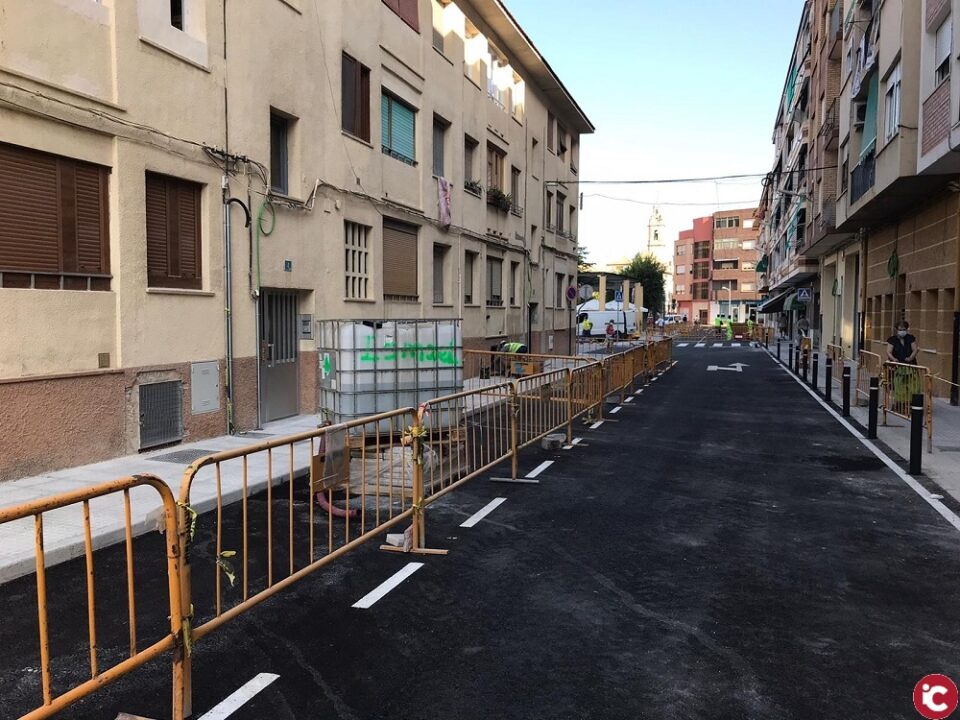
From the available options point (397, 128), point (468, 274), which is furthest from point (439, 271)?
point (397, 128)

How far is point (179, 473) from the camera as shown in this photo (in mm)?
8953

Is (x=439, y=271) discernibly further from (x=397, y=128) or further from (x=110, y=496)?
(x=110, y=496)

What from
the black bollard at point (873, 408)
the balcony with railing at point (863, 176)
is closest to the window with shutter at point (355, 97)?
the black bollard at point (873, 408)

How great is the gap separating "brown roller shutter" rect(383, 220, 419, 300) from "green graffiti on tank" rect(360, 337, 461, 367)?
8.10 m

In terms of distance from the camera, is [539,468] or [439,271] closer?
[539,468]

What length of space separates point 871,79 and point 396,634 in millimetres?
22519

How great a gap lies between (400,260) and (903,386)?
11033mm

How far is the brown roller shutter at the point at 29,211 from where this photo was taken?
8312 millimetres

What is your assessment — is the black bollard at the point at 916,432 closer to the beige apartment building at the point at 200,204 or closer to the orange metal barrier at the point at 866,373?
the orange metal barrier at the point at 866,373

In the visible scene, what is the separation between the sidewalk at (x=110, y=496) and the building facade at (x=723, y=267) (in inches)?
3709

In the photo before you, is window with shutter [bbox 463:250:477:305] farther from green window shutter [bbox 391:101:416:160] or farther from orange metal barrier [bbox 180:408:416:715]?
orange metal barrier [bbox 180:408:416:715]

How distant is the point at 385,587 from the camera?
17.5ft

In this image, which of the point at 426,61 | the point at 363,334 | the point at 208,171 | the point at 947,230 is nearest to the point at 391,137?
the point at 426,61

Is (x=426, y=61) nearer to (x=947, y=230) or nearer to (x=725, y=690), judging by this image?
(x=947, y=230)
